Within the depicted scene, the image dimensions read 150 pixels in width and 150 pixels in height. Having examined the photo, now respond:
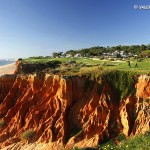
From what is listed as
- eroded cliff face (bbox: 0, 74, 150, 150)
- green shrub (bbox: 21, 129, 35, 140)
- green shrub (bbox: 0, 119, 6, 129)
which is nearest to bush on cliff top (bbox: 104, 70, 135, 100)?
eroded cliff face (bbox: 0, 74, 150, 150)

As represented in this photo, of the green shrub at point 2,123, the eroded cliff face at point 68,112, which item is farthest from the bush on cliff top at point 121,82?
the green shrub at point 2,123

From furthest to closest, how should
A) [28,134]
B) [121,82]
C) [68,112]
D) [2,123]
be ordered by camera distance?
[2,123] → [68,112] → [121,82] → [28,134]

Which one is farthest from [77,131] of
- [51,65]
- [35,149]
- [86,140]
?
[51,65]

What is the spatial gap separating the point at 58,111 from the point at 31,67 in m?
20.8

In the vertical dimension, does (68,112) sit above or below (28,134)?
above

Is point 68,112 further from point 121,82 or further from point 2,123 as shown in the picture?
point 2,123

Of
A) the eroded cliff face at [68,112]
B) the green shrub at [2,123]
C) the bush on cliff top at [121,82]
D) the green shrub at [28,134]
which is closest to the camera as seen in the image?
the eroded cliff face at [68,112]

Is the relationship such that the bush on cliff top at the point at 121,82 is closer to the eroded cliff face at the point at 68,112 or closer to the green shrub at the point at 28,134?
the eroded cliff face at the point at 68,112

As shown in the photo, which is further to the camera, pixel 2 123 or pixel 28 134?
pixel 2 123

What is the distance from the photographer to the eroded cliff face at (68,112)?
28422 millimetres

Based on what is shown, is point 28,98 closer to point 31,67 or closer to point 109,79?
point 109,79

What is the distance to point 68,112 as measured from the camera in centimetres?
3219

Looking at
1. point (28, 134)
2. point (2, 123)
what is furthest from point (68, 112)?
point (2, 123)

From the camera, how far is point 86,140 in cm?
2852
